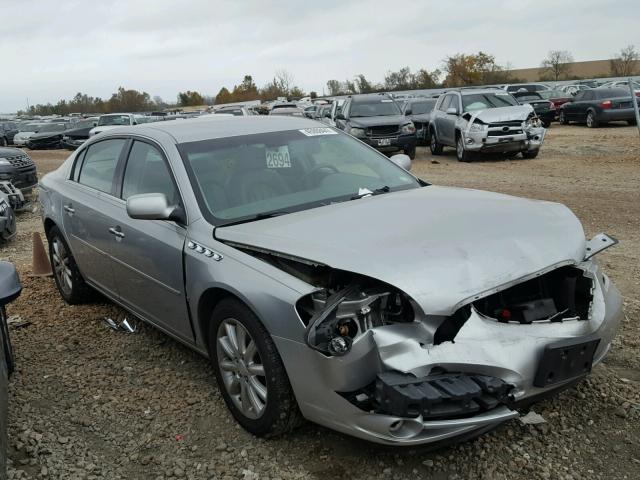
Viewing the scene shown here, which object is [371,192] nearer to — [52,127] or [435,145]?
[435,145]

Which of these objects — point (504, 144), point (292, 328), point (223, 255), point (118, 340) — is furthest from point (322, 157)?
point (504, 144)

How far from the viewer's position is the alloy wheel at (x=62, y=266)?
566 centimetres

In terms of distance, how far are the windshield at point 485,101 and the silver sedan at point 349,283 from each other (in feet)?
39.5

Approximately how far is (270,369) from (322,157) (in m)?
1.81

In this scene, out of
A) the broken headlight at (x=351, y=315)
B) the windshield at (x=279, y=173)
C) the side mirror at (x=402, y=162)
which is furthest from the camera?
the side mirror at (x=402, y=162)

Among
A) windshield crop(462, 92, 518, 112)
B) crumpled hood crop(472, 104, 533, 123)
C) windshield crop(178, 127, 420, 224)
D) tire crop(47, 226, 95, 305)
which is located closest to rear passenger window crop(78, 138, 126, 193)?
tire crop(47, 226, 95, 305)

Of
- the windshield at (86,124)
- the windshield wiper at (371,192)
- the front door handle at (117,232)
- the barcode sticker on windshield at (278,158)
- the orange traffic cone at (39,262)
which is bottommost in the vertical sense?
the orange traffic cone at (39,262)

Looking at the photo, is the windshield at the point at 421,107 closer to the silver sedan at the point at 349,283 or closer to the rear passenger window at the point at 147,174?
the silver sedan at the point at 349,283

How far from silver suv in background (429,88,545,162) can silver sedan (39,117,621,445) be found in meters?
11.2

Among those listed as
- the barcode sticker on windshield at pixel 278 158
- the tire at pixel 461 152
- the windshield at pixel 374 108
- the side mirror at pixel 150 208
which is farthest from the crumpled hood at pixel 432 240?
the windshield at pixel 374 108

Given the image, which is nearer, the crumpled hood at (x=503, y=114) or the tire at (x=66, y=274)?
the tire at (x=66, y=274)

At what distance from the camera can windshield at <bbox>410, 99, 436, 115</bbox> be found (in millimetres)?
21531

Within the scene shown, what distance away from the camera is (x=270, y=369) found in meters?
3.05

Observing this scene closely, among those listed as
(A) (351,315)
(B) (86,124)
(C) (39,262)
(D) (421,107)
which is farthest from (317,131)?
(B) (86,124)
